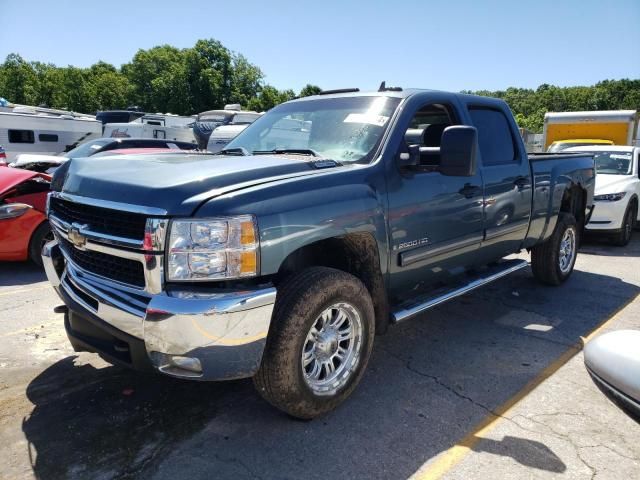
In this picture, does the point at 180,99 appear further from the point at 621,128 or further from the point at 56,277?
the point at 56,277

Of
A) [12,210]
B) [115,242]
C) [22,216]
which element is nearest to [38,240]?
[22,216]

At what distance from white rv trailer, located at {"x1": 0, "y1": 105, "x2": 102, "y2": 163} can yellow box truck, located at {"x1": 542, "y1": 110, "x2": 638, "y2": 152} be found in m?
14.6

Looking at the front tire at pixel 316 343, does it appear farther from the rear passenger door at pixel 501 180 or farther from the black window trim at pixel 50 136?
the black window trim at pixel 50 136

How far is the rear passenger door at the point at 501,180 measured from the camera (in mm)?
4383

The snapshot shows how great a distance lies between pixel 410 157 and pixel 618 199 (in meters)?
6.79

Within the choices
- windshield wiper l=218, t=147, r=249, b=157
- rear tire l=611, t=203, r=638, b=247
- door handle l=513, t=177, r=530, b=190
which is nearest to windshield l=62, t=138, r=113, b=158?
windshield wiper l=218, t=147, r=249, b=157

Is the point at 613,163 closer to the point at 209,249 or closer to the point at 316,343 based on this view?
the point at 316,343

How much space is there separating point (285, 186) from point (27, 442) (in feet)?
6.64

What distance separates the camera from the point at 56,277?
11.0ft

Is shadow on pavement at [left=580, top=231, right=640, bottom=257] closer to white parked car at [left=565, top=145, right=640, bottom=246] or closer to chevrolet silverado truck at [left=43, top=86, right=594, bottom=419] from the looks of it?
white parked car at [left=565, top=145, right=640, bottom=246]

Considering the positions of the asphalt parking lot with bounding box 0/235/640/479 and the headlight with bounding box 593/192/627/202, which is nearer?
the asphalt parking lot with bounding box 0/235/640/479

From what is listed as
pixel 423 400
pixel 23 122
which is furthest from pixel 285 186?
pixel 23 122

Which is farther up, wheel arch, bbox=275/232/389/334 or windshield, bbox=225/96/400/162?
windshield, bbox=225/96/400/162

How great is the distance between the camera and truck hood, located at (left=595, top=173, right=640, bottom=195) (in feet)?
28.8
